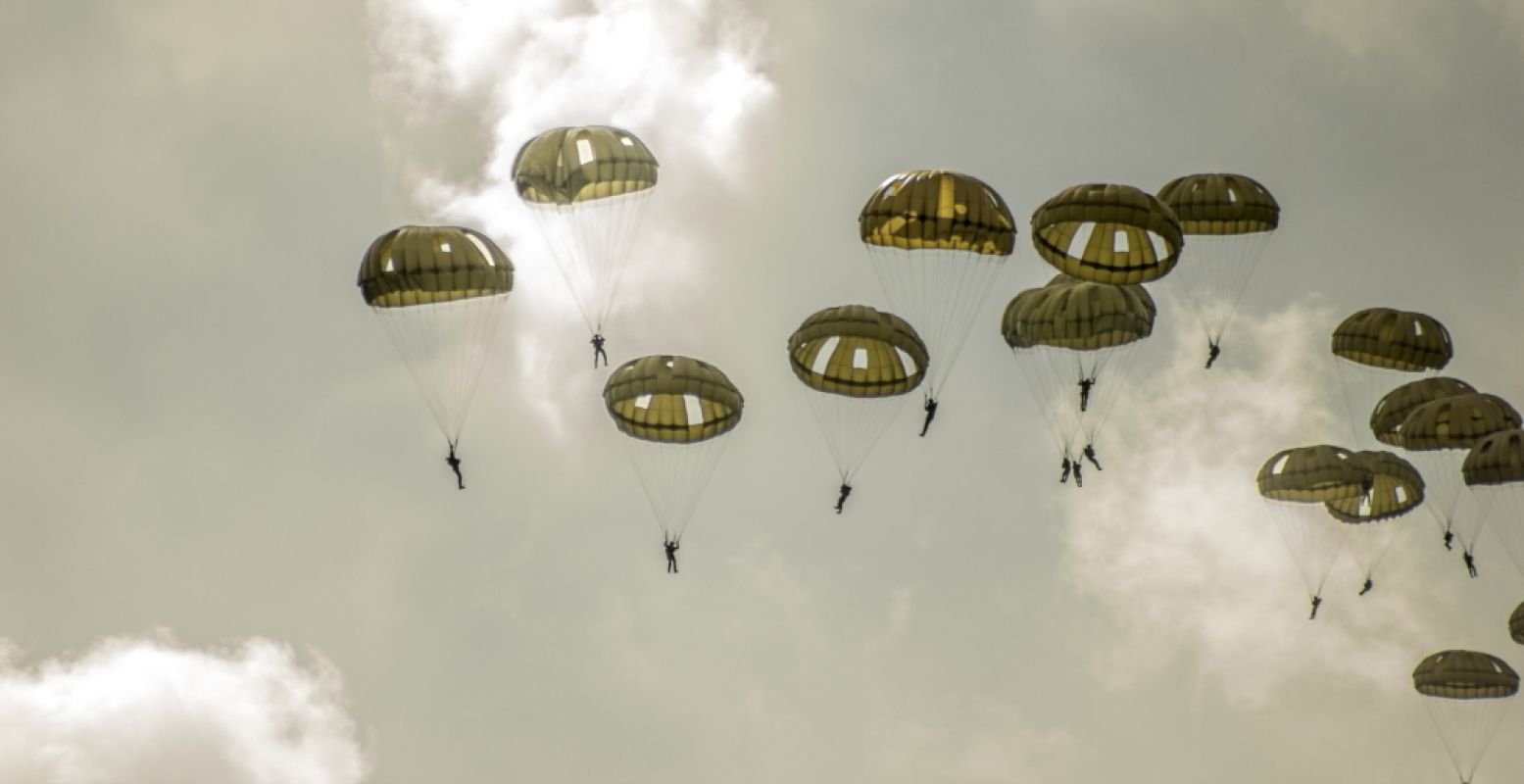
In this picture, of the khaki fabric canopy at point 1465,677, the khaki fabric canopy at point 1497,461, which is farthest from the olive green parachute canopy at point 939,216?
the khaki fabric canopy at point 1465,677

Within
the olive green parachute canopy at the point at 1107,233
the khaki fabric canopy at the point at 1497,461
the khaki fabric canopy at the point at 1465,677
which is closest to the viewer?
the olive green parachute canopy at the point at 1107,233

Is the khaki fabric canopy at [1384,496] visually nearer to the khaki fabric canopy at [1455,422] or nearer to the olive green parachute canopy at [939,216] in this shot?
the khaki fabric canopy at [1455,422]

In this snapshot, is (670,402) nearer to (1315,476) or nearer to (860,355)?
(860,355)

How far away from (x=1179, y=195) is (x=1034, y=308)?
520 centimetres

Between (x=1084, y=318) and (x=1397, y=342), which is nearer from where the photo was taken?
(x=1084, y=318)

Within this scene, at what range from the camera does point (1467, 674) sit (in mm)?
56031

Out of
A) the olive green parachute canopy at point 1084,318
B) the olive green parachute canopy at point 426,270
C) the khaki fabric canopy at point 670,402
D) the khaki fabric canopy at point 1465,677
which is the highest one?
the olive green parachute canopy at point 426,270

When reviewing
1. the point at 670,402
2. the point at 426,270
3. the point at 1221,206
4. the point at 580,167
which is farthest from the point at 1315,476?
the point at 426,270

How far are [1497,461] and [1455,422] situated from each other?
286 centimetres

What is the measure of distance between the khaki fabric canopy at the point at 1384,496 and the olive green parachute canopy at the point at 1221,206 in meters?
9.50

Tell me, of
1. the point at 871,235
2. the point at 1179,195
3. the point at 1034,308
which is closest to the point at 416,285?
the point at 871,235

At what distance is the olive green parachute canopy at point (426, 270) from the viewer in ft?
143

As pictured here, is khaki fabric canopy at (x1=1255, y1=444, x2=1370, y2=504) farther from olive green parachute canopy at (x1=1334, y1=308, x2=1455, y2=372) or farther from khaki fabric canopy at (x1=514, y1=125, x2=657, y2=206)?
khaki fabric canopy at (x1=514, y1=125, x2=657, y2=206)

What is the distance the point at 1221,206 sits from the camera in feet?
160
